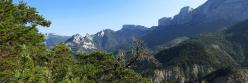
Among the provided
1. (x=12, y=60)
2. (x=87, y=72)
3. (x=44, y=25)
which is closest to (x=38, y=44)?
(x=44, y=25)

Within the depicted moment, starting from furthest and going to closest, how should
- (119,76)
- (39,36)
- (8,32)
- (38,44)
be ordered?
(119,76), (38,44), (39,36), (8,32)

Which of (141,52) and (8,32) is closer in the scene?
(141,52)

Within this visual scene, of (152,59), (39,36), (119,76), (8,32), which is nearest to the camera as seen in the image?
(152,59)

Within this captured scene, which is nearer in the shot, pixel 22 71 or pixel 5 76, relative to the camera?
pixel 22 71

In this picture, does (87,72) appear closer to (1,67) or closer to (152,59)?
(1,67)

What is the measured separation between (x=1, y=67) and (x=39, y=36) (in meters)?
14.3

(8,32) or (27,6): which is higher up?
(27,6)

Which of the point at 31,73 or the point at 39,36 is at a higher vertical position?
the point at 39,36

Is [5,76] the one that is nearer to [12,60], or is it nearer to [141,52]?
[12,60]

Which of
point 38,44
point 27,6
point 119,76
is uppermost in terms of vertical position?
point 27,6

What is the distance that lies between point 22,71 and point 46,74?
1929 millimetres

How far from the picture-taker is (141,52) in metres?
27.1

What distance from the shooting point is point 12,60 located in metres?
31.2

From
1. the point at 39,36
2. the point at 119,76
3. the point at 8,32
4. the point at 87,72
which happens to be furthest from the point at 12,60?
the point at 119,76
